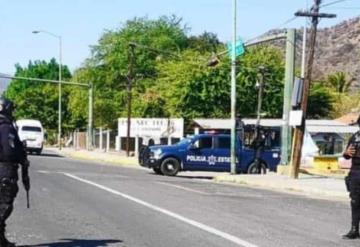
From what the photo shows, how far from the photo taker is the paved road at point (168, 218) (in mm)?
11828

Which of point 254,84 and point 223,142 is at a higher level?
point 254,84

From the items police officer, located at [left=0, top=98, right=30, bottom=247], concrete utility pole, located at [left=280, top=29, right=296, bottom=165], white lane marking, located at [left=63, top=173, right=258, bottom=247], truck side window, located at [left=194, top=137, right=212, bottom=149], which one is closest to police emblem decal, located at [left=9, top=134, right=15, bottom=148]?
police officer, located at [left=0, top=98, right=30, bottom=247]

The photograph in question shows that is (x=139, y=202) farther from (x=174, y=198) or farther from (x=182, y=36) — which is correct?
(x=182, y=36)

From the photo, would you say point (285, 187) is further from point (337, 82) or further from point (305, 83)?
point (337, 82)

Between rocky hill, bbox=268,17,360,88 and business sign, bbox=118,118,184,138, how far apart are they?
57163 mm

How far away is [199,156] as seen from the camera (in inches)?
1324

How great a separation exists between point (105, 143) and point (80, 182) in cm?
4474

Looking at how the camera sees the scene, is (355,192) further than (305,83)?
No

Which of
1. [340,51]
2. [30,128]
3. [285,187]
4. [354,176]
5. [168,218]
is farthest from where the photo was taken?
[340,51]

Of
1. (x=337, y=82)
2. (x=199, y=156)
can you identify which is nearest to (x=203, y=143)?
(x=199, y=156)

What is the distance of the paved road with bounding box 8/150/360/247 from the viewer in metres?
11.8

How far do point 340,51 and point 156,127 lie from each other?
73.7 m

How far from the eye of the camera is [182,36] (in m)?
82.8

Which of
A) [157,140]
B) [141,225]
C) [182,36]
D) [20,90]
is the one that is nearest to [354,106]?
[182,36]
